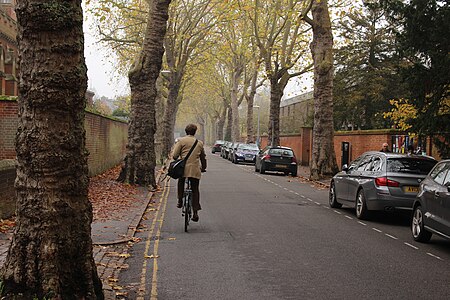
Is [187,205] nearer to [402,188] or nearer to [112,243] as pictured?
[112,243]

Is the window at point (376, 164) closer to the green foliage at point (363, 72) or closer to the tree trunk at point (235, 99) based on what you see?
the green foliage at point (363, 72)

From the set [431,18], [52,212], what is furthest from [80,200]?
[431,18]

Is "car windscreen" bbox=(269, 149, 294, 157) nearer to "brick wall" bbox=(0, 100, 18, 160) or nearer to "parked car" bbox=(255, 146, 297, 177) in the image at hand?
"parked car" bbox=(255, 146, 297, 177)

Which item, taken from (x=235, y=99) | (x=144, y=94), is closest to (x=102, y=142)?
(x=144, y=94)

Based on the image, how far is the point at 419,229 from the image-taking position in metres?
10.7

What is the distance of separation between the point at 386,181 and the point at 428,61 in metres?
4.81

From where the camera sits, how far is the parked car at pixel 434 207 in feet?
31.7

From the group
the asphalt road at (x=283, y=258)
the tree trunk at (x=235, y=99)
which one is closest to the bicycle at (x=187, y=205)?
the asphalt road at (x=283, y=258)

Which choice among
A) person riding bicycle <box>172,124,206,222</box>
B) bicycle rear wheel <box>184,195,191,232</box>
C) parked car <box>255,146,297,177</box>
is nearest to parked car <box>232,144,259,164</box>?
parked car <box>255,146,297,177</box>

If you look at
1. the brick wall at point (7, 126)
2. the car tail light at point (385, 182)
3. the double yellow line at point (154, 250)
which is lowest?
the double yellow line at point (154, 250)

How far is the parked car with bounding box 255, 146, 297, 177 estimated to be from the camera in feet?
103

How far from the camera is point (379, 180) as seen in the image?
13.1 meters

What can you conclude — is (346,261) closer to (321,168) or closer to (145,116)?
(145,116)

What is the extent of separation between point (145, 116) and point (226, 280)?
41.7 ft
